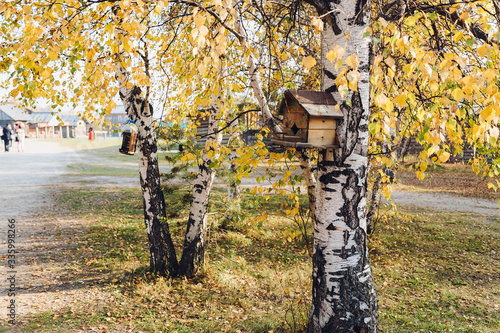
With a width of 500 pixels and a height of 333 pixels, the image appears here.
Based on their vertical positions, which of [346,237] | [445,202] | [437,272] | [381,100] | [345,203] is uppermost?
[381,100]

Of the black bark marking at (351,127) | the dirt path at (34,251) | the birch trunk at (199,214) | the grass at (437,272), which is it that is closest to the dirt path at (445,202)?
the grass at (437,272)

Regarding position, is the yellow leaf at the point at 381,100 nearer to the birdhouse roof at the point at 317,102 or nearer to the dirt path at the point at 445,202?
the birdhouse roof at the point at 317,102

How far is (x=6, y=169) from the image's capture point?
15664 mm

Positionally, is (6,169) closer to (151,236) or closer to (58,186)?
(58,186)

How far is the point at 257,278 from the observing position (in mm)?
6324

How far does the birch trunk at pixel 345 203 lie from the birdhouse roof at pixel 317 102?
3.4 inches

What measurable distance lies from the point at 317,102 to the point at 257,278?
424 centimetres

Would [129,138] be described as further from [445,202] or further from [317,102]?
[445,202]

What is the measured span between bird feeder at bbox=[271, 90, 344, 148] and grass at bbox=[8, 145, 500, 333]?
63.9 inches

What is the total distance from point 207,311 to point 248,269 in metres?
1.77

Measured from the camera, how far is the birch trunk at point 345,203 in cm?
296

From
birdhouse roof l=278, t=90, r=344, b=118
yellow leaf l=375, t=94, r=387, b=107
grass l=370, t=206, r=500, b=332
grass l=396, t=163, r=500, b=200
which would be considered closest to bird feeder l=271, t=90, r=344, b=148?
birdhouse roof l=278, t=90, r=344, b=118

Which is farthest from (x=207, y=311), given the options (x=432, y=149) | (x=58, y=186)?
(x=58, y=186)

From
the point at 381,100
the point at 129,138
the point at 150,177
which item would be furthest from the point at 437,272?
the point at 129,138
